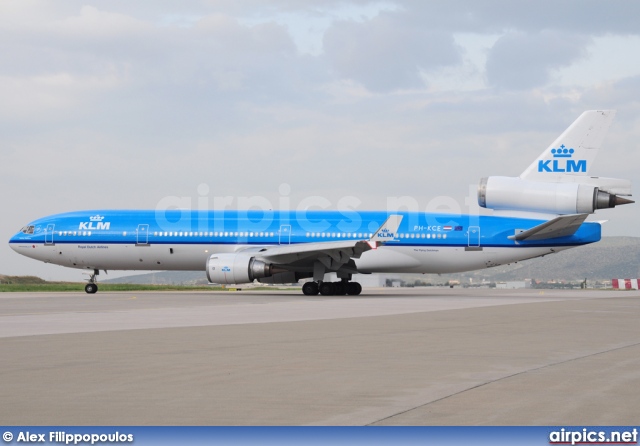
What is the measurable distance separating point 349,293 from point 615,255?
133214 millimetres

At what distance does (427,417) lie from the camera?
779 centimetres

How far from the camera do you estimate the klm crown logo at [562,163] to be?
3909cm

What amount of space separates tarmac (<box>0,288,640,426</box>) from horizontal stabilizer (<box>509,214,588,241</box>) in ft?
57.4

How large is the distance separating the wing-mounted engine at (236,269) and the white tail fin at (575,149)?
1381 cm

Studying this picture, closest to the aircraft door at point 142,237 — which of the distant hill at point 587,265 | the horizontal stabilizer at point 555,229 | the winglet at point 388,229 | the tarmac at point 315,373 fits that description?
the winglet at point 388,229

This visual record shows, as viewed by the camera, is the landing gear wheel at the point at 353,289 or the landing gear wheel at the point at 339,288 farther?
the landing gear wheel at the point at 353,289

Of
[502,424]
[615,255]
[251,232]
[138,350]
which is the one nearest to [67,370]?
[138,350]

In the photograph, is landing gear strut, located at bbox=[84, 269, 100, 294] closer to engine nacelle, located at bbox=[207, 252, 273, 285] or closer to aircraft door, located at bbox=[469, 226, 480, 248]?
engine nacelle, located at bbox=[207, 252, 273, 285]

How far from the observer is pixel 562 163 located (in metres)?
39.3

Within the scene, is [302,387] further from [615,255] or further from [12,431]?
[615,255]

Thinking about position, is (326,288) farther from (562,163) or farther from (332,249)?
(562,163)

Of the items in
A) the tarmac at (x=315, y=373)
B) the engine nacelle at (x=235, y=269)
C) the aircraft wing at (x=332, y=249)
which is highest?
the aircraft wing at (x=332, y=249)

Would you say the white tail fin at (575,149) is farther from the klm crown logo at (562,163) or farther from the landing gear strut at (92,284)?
the landing gear strut at (92,284)

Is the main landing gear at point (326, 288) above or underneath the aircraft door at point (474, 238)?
underneath
